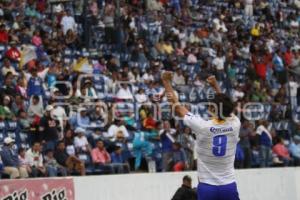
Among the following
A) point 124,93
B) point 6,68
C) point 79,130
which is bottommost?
point 79,130

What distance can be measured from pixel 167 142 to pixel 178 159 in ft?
1.99

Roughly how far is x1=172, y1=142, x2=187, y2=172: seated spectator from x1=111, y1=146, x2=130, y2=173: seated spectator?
1130 millimetres

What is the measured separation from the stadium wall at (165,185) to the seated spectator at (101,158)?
1.23m

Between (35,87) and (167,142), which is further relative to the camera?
(167,142)

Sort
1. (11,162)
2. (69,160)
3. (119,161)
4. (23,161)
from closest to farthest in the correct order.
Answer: (11,162), (23,161), (69,160), (119,161)

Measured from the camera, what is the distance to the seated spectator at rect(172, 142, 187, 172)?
63.5 feet

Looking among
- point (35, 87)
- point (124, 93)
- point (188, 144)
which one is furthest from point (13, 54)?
point (188, 144)

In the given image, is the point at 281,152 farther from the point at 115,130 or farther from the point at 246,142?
the point at 115,130

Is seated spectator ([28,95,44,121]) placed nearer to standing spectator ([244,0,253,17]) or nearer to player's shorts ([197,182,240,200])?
player's shorts ([197,182,240,200])

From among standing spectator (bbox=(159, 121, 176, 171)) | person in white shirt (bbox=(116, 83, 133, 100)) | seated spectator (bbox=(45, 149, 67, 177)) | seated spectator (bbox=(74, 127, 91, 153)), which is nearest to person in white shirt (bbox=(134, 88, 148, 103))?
person in white shirt (bbox=(116, 83, 133, 100))

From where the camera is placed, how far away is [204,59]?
26.0 m

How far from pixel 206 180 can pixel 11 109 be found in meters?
11.7

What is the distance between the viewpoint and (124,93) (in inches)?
832

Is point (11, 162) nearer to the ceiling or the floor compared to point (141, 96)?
nearer to the floor
